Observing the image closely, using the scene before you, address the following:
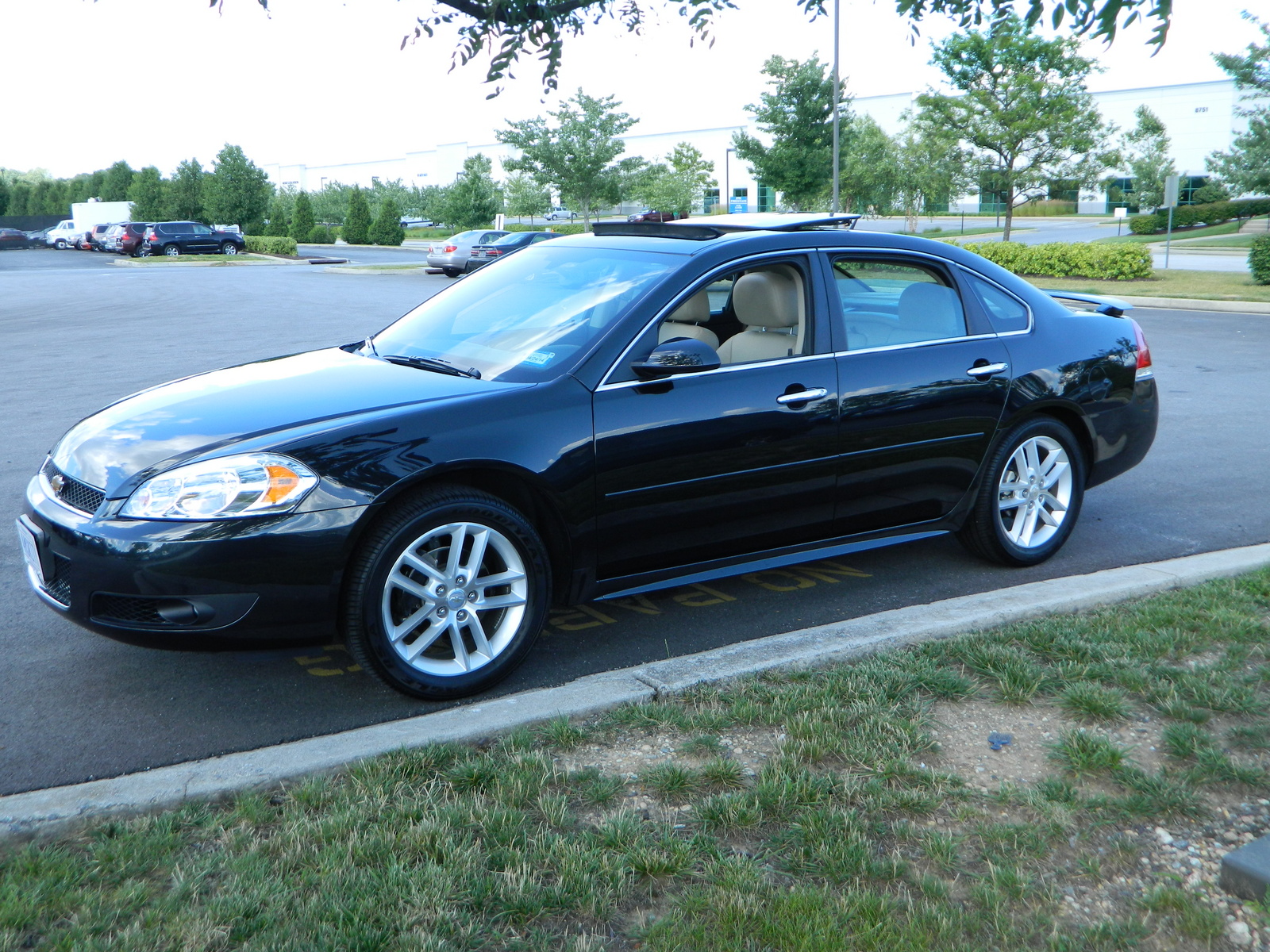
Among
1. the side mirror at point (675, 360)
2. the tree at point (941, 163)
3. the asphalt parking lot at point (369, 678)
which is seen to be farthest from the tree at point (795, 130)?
the side mirror at point (675, 360)

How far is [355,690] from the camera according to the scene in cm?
405

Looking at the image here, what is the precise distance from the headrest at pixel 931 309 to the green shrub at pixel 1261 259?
21819mm

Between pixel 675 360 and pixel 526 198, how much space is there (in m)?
56.1

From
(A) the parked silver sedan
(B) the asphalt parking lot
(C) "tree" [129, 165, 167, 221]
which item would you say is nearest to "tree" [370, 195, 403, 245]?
(C) "tree" [129, 165, 167, 221]

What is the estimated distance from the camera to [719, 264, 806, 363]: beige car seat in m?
4.75

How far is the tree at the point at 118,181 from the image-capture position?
7994cm

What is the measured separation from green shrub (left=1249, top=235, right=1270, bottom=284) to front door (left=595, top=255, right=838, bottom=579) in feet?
74.4

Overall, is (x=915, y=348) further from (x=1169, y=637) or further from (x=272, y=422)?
(x=272, y=422)

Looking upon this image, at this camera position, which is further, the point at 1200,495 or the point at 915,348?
the point at 1200,495

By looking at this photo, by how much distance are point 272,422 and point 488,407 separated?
29.3 inches

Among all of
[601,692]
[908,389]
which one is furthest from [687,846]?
[908,389]

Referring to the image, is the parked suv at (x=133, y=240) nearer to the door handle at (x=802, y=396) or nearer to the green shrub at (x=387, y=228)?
the green shrub at (x=387, y=228)

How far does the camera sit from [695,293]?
14.9 ft

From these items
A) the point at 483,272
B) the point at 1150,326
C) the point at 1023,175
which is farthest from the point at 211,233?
the point at 483,272
